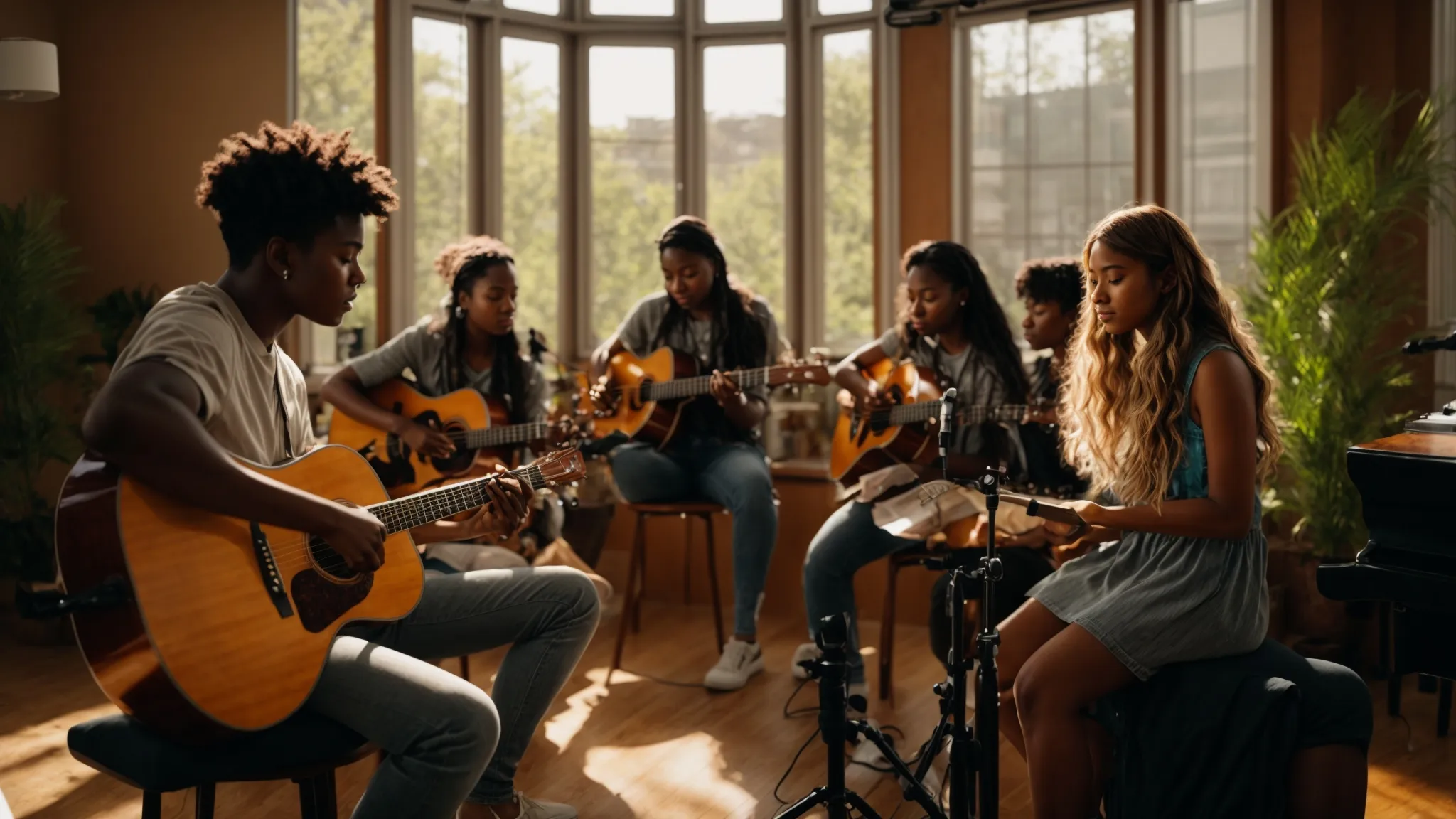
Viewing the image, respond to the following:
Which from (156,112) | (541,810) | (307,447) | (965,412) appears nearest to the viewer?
(307,447)

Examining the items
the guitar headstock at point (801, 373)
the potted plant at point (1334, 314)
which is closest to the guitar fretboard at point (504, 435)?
the guitar headstock at point (801, 373)

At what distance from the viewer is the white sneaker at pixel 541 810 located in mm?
2723

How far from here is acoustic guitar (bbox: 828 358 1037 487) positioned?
3625mm

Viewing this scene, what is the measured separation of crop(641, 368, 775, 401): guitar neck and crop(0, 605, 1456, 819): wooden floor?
0.89 m

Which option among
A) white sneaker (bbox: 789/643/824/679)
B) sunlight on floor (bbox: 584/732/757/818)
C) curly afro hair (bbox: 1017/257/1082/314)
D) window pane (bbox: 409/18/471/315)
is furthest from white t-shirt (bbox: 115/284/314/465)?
window pane (bbox: 409/18/471/315)

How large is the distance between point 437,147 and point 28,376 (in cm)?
177

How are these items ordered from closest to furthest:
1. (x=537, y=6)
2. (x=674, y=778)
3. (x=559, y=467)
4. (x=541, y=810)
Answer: (x=559, y=467), (x=541, y=810), (x=674, y=778), (x=537, y=6)

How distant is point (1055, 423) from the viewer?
11.6 feet

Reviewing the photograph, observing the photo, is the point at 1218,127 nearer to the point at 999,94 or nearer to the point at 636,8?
the point at 999,94

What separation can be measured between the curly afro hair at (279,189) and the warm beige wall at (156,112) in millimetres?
2966

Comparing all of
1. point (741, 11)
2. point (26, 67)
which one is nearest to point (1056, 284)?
point (741, 11)

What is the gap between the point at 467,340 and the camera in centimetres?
397

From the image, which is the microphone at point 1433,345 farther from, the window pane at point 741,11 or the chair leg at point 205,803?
the window pane at point 741,11

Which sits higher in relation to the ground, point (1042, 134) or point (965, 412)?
point (1042, 134)
